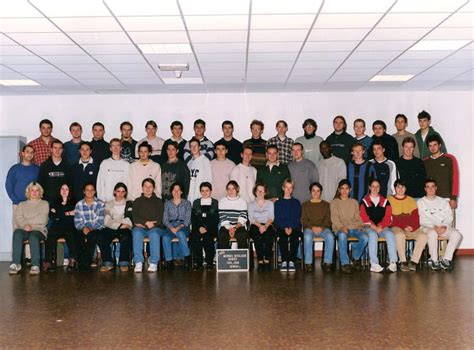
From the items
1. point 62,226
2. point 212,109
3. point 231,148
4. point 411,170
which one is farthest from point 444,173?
point 62,226

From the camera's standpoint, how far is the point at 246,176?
27.2ft

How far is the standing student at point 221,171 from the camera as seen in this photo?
8.40 meters

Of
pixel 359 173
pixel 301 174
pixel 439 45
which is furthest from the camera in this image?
pixel 301 174

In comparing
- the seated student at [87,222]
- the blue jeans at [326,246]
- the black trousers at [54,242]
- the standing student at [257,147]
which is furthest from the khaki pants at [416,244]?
the black trousers at [54,242]

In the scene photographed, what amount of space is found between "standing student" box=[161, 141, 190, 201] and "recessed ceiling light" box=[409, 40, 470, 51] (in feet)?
11.0

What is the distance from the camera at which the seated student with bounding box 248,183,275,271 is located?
775 centimetres

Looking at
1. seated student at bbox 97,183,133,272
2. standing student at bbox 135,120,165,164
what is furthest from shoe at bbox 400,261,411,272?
standing student at bbox 135,120,165,164

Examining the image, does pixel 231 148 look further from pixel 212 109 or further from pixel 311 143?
pixel 212 109

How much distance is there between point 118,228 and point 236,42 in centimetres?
295

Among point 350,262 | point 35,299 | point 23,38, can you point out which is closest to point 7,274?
point 35,299

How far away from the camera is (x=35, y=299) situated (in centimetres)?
580

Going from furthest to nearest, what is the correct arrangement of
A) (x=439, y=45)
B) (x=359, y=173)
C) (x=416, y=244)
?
(x=359, y=173)
(x=416, y=244)
(x=439, y=45)

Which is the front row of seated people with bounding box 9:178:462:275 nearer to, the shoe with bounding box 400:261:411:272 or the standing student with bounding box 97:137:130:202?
the shoe with bounding box 400:261:411:272

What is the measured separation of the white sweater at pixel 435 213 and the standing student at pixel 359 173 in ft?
2.65
